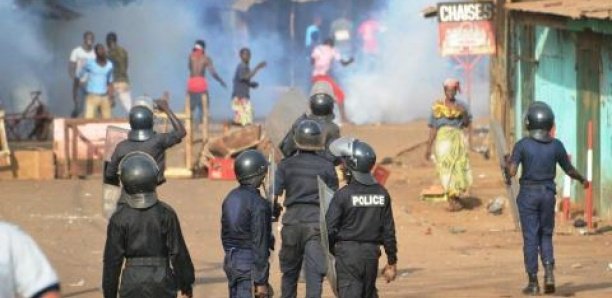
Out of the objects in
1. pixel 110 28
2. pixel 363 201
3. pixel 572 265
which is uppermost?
pixel 110 28

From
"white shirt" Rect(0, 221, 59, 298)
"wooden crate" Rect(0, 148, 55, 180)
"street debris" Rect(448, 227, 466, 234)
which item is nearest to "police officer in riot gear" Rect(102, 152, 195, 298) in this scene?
"white shirt" Rect(0, 221, 59, 298)

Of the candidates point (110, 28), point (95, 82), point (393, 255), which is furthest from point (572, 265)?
point (110, 28)

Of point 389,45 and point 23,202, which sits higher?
point 389,45

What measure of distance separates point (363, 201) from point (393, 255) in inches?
15.3

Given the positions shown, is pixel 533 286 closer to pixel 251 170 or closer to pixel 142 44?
pixel 251 170

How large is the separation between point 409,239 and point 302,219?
655 cm

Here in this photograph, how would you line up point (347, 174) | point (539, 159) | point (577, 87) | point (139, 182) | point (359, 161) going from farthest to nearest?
point (577, 87)
point (539, 159)
point (347, 174)
point (359, 161)
point (139, 182)

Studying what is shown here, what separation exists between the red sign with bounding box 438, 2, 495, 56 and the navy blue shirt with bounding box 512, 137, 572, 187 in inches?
394

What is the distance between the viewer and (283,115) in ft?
47.7

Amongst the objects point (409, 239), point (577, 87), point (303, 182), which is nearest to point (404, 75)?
point (577, 87)

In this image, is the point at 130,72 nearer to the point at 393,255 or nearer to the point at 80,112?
the point at 80,112

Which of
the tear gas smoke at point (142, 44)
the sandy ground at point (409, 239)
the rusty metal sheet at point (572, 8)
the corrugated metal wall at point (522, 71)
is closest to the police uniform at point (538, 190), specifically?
the sandy ground at point (409, 239)

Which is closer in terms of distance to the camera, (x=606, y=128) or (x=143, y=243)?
(x=143, y=243)

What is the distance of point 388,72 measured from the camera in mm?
35938
